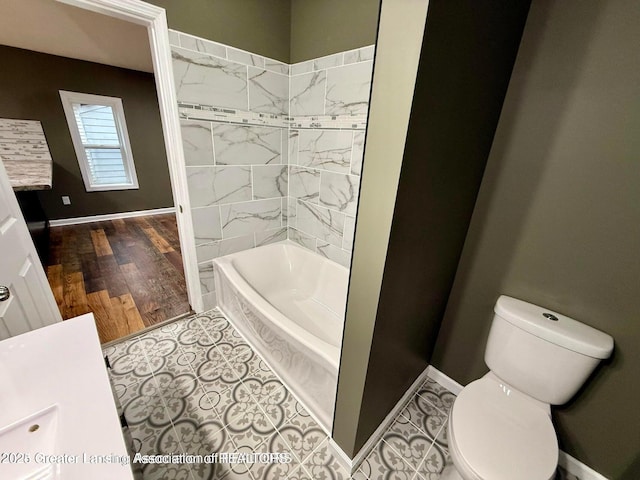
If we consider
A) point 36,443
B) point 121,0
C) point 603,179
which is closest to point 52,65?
point 121,0

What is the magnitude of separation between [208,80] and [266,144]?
0.56 meters

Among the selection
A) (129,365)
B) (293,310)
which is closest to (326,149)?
(293,310)

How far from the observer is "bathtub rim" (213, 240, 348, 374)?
1.19m

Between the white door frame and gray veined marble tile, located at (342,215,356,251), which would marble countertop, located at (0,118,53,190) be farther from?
gray veined marble tile, located at (342,215,356,251)

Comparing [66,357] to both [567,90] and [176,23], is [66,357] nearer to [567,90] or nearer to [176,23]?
[176,23]

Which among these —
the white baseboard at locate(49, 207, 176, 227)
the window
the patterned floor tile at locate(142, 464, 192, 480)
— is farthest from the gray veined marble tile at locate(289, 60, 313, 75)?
the window

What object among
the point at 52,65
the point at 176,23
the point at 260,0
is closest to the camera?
the point at 176,23

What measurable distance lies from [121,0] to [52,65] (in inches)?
133

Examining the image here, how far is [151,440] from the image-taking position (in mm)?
1224

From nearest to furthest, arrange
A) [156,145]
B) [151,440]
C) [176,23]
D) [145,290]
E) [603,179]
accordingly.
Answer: [603,179]
[151,440]
[176,23]
[145,290]
[156,145]

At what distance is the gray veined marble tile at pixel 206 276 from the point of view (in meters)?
2.00

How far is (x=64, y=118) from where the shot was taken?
3494 millimetres

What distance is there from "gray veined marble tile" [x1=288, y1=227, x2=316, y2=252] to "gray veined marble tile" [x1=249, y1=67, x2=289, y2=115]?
102cm

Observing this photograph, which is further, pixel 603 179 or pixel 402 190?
pixel 603 179
